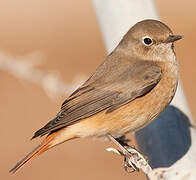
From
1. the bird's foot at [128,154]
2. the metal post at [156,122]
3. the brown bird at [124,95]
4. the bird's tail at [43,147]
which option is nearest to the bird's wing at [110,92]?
the brown bird at [124,95]

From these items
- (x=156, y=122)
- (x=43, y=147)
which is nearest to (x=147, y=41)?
(x=156, y=122)

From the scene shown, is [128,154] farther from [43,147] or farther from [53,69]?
[53,69]

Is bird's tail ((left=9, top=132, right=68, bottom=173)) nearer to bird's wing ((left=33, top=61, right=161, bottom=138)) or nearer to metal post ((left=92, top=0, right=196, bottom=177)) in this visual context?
bird's wing ((left=33, top=61, right=161, bottom=138))

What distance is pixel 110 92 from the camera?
4.82 m

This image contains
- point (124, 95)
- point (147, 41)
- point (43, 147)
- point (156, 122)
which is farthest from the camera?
point (147, 41)

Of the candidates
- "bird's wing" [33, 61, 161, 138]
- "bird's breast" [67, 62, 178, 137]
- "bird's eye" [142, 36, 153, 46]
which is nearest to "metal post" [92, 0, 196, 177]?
"bird's breast" [67, 62, 178, 137]

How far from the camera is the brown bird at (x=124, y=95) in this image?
4578 millimetres

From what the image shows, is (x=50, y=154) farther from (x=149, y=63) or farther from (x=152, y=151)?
(x=152, y=151)

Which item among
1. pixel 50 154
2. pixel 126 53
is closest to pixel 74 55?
pixel 50 154

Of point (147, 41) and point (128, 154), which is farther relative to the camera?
point (147, 41)

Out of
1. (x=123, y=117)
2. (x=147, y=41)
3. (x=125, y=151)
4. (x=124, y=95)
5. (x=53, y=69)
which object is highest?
(x=147, y=41)

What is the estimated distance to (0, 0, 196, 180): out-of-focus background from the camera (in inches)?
449

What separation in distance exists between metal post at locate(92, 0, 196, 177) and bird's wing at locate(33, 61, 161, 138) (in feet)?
1.93

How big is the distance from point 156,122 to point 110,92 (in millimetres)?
900
